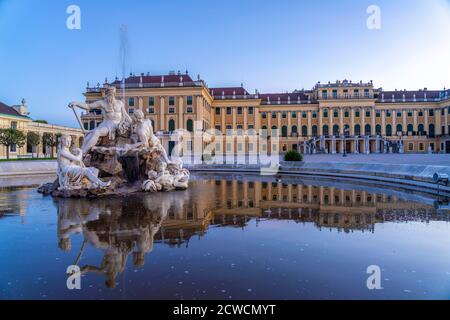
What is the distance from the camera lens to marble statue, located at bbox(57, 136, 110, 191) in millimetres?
9211

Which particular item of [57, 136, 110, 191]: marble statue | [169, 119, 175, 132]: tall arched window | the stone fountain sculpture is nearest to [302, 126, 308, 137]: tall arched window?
[169, 119, 175, 132]: tall arched window

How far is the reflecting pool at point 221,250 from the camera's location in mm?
3334

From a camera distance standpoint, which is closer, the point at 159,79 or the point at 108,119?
the point at 108,119

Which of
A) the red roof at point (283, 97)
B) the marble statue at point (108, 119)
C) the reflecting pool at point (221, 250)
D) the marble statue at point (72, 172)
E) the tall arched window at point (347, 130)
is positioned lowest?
the reflecting pool at point (221, 250)

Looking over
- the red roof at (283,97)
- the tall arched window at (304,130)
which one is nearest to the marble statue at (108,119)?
the red roof at (283,97)

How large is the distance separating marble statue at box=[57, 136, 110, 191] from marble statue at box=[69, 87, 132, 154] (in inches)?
46.9

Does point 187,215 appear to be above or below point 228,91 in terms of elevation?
below

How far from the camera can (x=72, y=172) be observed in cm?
928

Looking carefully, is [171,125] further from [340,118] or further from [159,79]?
[340,118]

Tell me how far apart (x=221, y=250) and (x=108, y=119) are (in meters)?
8.15

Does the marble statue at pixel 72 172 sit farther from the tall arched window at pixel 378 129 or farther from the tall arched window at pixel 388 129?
the tall arched window at pixel 388 129

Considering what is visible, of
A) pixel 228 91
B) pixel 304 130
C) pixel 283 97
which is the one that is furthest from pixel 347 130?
pixel 228 91

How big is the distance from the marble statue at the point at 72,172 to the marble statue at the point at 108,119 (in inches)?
46.9

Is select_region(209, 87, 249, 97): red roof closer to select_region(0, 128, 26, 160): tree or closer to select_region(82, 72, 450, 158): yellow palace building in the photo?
select_region(82, 72, 450, 158): yellow palace building
